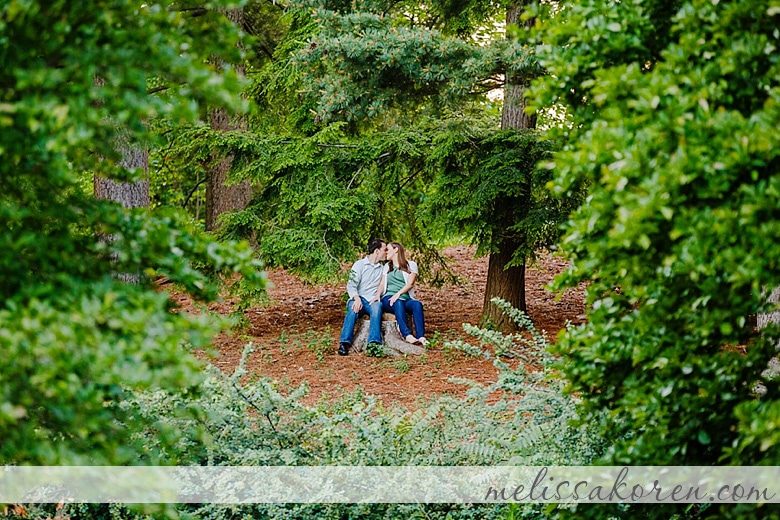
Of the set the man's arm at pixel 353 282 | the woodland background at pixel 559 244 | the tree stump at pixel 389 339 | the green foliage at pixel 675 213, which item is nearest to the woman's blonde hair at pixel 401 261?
the man's arm at pixel 353 282

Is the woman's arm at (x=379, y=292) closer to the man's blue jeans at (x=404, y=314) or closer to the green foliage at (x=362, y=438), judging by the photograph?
the man's blue jeans at (x=404, y=314)

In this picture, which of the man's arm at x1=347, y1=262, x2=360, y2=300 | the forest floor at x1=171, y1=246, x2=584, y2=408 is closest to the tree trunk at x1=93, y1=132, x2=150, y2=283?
the forest floor at x1=171, y1=246, x2=584, y2=408

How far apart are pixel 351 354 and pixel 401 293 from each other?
3.04 feet

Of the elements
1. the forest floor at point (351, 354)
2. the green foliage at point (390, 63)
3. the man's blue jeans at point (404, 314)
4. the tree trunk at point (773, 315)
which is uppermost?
the green foliage at point (390, 63)

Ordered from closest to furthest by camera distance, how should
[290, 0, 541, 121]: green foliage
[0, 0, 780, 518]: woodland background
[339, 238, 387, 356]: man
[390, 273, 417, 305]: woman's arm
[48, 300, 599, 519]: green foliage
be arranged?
1. [0, 0, 780, 518]: woodland background
2. [48, 300, 599, 519]: green foliage
3. [290, 0, 541, 121]: green foliage
4. [339, 238, 387, 356]: man
5. [390, 273, 417, 305]: woman's arm

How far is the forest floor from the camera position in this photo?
7699 mm

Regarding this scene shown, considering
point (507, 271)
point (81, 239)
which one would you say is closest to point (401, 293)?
point (507, 271)

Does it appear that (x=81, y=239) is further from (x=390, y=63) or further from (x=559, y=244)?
(x=390, y=63)

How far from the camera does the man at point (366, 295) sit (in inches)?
355

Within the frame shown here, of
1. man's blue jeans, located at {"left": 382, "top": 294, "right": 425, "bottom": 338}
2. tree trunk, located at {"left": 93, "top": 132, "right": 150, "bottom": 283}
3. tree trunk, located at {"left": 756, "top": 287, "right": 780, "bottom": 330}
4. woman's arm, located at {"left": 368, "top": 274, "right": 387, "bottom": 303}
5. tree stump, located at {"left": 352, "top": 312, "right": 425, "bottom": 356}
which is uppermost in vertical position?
tree trunk, located at {"left": 93, "top": 132, "right": 150, "bottom": 283}

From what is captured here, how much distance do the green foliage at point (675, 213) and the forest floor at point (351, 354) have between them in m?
2.48

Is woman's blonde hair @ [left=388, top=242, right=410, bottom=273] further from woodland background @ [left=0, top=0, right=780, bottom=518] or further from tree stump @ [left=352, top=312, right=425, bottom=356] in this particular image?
woodland background @ [left=0, top=0, right=780, bottom=518]

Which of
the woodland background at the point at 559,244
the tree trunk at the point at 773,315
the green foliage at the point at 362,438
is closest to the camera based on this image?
the woodland background at the point at 559,244

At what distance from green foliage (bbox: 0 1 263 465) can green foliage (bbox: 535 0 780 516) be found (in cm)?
123
